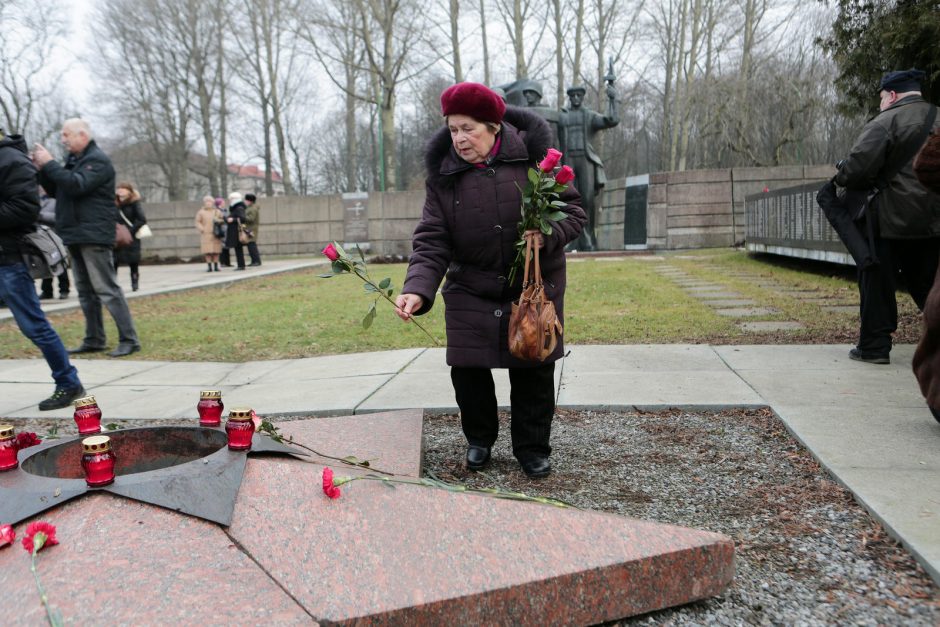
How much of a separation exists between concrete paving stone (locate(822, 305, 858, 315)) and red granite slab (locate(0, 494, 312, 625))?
6842mm

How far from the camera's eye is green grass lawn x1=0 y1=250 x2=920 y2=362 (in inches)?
263

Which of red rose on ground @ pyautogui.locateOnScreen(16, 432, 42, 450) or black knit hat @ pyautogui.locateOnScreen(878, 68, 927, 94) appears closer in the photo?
red rose on ground @ pyautogui.locateOnScreen(16, 432, 42, 450)

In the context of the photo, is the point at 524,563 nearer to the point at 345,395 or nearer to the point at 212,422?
the point at 212,422

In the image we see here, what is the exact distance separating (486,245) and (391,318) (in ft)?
17.3

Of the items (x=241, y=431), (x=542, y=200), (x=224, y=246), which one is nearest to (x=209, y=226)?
(x=224, y=246)

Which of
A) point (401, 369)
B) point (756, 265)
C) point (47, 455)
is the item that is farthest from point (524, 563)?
point (756, 265)

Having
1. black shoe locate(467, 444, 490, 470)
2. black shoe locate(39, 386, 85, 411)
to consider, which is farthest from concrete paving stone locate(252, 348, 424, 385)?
black shoe locate(467, 444, 490, 470)

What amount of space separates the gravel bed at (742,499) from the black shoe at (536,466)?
0.12ft

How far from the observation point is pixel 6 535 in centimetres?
188

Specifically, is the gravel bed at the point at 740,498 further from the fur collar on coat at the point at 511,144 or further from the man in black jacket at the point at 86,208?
the man in black jacket at the point at 86,208

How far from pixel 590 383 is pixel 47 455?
3196 mm

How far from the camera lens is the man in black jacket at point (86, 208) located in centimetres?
616

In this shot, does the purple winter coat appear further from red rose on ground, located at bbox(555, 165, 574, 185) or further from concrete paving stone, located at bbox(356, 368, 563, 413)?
concrete paving stone, located at bbox(356, 368, 563, 413)

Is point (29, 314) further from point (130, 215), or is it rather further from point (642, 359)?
point (130, 215)
